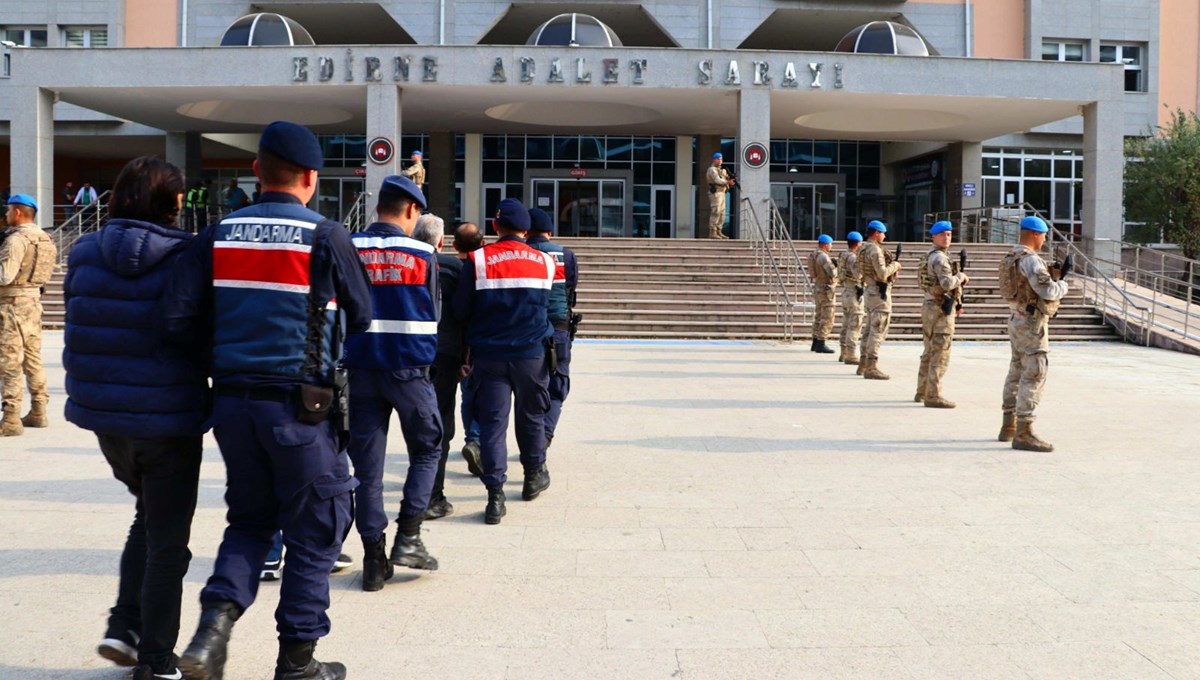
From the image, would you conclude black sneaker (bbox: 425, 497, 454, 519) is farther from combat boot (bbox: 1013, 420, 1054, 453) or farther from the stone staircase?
the stone staircase

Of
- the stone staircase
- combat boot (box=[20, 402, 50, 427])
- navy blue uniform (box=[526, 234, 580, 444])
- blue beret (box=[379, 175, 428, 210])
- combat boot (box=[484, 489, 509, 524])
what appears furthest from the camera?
the stone staircase

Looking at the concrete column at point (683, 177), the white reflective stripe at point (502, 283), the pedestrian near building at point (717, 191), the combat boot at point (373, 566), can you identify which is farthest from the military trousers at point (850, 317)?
the concrete column at point (683, 177)

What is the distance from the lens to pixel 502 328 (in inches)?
248

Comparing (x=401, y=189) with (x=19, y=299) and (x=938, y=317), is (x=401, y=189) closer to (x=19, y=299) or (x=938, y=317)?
(x=19, y=299)

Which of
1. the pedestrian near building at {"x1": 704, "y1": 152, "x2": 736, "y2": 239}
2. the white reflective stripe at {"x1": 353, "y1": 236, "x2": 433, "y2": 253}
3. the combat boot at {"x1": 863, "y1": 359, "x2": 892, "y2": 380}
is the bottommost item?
the combat boot at {"x1": 863, "y1": 359, "x2": 892, "y2": 380}

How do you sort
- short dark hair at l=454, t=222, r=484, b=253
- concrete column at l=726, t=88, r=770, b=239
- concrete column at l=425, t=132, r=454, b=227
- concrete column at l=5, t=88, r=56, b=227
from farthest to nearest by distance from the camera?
1. concrete column at l=425, t=132, r=454, b=227
2. concrete column at l=5, t=88, r=56, b=227
3. concrete column at l=726, t=88, r=770, b=239
4. short dark hair at l=454, t=222, r=484, b=253

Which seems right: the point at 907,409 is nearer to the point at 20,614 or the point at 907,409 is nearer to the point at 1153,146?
the point at 20,614

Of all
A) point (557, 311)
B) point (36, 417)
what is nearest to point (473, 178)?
point (36, 417)

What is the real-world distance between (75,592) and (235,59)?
22.3 m

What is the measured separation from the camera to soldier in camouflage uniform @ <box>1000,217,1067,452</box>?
866 cm

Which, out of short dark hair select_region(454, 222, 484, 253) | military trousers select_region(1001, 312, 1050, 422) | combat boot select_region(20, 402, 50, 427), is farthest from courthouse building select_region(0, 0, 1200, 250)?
short dark hair select_region(454, 222, 484, 253)

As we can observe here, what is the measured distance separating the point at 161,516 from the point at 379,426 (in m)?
1.55

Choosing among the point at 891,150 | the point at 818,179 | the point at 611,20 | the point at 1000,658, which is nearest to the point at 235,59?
the point at 611,20

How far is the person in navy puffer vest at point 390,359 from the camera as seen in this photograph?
5020 mm
